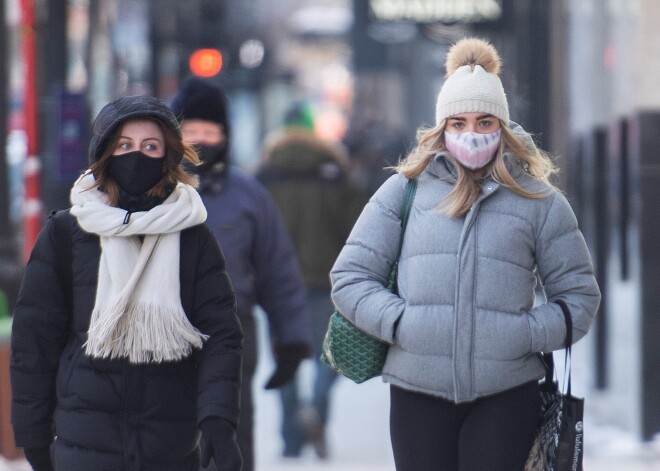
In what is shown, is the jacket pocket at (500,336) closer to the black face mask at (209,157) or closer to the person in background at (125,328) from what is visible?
the person in background at (125,328)

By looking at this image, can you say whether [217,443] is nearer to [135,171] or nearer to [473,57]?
[135,171]

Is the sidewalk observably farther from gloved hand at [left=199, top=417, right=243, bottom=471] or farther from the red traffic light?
the red traffic light

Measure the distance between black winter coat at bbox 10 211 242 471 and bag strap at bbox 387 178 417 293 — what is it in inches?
20.4

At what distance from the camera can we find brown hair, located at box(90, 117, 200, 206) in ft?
12.6

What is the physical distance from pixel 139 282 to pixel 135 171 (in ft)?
1.00

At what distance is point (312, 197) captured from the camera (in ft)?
26.9

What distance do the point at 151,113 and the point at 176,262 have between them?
41 cm

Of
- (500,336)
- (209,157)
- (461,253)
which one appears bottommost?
(500,336)

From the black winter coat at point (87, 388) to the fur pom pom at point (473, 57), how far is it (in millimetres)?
1104

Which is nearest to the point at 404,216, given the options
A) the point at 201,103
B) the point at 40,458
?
the point at 40,458

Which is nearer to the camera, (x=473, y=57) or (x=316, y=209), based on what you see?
(x=473, y=57)

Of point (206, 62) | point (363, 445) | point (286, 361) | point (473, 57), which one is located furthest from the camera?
point (206, 62)

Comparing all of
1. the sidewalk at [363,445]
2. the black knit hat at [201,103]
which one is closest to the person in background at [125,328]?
the black knit hat at [201,103]

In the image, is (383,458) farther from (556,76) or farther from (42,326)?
(42,326)
